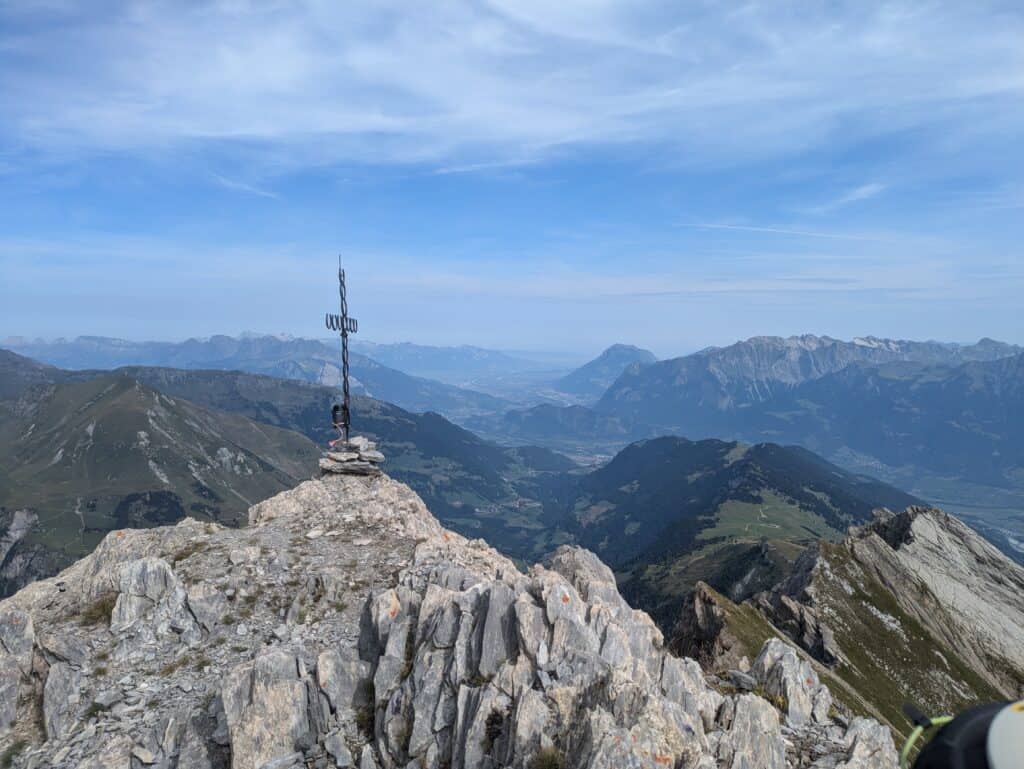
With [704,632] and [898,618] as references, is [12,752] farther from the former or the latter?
[898,618]

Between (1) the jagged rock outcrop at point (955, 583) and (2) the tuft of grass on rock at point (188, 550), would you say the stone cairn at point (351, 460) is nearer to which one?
(2) the tuft of grass on rock at point (188, 550)

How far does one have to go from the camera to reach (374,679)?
24172 mm

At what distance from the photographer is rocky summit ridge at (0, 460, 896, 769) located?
65.8ft

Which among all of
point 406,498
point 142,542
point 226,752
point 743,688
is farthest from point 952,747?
point 142,542

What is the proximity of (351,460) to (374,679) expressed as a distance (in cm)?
2633

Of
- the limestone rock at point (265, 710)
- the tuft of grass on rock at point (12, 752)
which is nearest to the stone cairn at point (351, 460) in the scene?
the limestone rock at point (265, 710)

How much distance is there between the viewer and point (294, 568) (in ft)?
115

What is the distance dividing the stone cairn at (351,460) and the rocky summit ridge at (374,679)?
1323 centimetres

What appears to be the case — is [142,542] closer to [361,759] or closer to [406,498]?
[406,498]

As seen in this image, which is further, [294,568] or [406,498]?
[406,498]

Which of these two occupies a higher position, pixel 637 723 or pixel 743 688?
pixel 637 723

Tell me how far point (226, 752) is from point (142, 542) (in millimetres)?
20433

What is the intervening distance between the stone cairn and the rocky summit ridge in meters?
13.2

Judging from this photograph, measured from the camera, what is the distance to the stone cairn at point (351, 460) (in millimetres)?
48219
